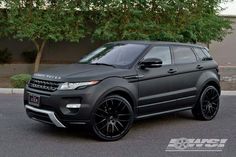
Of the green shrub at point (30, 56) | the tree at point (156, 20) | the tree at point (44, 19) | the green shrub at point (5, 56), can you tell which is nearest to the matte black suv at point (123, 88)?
the tree at point (156, 20)

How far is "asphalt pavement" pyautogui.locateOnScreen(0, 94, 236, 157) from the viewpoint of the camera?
542 cm

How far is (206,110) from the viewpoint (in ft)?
25.1

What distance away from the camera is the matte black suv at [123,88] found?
5789 mm

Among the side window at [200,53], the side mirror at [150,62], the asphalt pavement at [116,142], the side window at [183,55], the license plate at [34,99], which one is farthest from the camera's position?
the side window at [200,53]

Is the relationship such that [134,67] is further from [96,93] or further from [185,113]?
[185,113]

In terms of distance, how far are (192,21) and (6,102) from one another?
7944 millimetres

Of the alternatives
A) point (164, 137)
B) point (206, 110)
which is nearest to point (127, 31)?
point (206, 110)

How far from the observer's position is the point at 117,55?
6.86 meters

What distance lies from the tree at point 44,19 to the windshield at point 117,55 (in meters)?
6.87

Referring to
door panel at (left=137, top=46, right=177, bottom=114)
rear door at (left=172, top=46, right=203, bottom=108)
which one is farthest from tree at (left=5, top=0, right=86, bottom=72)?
door panel at (left=137, top=46, right=177, bottom=114)

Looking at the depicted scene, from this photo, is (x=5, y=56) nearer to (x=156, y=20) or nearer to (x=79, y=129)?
(x=156, y=20)

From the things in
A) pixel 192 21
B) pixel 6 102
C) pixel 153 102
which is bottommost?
pixel 6 102

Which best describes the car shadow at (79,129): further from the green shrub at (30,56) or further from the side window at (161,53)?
the green shrub at (30,56)

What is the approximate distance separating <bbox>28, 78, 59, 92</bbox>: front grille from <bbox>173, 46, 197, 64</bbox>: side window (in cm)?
253
